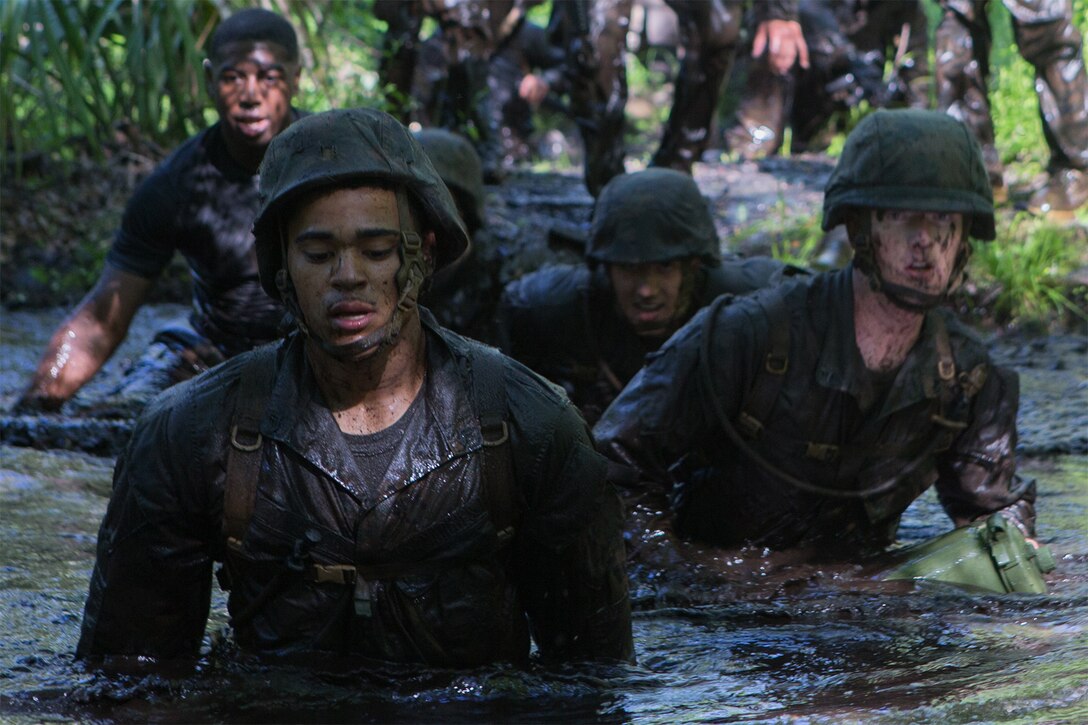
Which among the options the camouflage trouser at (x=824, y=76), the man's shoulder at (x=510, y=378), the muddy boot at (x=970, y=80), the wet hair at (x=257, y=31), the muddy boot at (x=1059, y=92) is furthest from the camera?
the camouflage trouser at (x=824, y=76)

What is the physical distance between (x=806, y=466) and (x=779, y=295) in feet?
1.65

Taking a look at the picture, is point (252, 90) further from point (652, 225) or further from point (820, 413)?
point (820, 413)

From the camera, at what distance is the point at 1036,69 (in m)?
10.2

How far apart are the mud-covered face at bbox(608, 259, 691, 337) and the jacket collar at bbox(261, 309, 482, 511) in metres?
2.93

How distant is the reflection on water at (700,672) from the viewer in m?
3.36

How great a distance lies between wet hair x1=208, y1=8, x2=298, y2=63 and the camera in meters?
6.75

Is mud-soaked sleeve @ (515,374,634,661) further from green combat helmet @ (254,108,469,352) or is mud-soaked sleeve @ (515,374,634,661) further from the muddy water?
green combat helmet @ (254,108,469,352)

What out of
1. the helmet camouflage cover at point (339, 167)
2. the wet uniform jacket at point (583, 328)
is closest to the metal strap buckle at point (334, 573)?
the helmet camouflage cover at point (339, 167)

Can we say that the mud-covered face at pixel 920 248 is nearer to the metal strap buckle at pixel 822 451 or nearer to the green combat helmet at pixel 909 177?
the green combat helmet at pixel 909 177

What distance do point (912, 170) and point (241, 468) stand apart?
235cm

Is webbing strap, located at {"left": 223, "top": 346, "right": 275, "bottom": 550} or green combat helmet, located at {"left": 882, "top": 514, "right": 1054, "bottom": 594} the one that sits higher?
webbing strap, located at {"left": 223, "top": 346, "right": 275, "bottom": 550}

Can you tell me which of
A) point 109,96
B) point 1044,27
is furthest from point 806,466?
point 109,96

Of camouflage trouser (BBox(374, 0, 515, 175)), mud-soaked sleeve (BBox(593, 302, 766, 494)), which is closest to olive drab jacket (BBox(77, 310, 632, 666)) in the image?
mud-soaked sleeve (BBox(593, 302, 766, 494))

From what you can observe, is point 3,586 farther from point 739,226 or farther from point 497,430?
point 739,226
